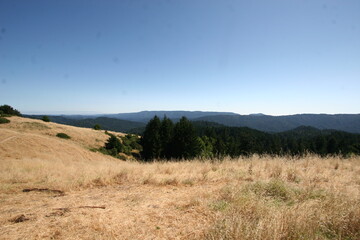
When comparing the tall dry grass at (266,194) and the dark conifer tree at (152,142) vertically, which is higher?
the tall dry grass at (266,194)

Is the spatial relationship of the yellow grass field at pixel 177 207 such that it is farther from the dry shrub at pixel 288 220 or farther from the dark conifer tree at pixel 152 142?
the dark conifer tree at pixel 152 142

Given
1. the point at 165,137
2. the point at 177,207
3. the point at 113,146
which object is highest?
the point at 177,207

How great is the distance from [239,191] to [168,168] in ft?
12.9

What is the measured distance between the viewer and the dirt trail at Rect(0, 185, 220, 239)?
2.73 metres

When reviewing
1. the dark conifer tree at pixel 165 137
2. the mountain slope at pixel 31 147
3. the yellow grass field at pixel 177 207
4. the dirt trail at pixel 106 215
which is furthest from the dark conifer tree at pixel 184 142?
the dirt trail at pixel 106 215

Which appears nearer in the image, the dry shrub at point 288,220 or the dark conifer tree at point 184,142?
the dry shrub at point 288,220

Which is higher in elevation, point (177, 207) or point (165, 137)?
point (177, 207)

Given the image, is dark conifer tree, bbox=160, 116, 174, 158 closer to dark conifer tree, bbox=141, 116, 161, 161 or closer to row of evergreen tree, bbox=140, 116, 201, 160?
row of evergreen tree, bbox=140, 116, 201, 160

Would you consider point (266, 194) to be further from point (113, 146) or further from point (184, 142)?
point (184, 142)

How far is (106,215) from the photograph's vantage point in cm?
330

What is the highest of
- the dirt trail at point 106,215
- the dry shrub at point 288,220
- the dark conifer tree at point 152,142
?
the dry shrub at point 288,220

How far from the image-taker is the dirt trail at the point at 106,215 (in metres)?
2.73

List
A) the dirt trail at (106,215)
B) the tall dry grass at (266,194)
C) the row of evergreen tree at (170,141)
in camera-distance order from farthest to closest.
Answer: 1. the row of evergreen tree at (170,141)
2. the dirt trail at (106,215)
3. the tall dry grass at (266,194)

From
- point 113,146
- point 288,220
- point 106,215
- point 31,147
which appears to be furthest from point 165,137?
point 288,220
